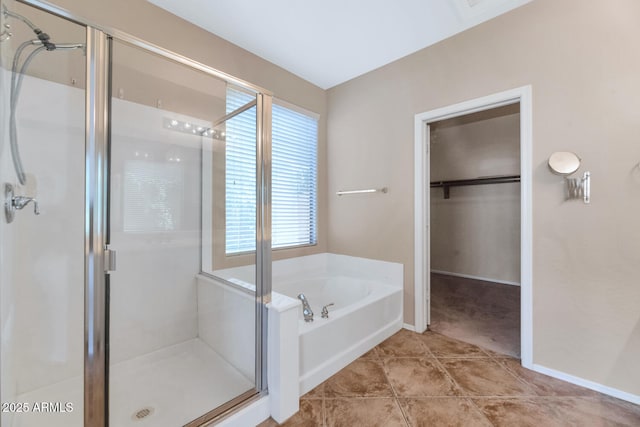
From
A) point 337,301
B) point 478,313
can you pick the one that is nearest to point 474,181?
point 478,313

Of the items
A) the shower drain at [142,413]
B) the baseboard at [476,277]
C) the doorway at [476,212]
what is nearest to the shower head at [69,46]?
the shower drain at [142,413]

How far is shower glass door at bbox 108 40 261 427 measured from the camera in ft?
A: 5.04

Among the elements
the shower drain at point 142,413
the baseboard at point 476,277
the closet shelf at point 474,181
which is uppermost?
the closet shelf at point 474,181

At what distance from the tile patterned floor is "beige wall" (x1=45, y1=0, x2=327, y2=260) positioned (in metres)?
1.04

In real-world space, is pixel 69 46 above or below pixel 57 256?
above

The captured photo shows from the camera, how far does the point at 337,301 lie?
2.71 meters

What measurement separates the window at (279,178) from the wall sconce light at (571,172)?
1962 millimetres

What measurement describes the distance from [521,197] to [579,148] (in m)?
0.42

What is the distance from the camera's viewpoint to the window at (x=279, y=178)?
1.87m

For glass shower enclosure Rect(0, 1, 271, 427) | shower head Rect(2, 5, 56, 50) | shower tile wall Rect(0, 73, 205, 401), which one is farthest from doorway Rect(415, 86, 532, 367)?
shower head Rect(2, 5, 56, 50)

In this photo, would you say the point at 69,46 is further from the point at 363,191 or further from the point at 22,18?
the point at 363,191

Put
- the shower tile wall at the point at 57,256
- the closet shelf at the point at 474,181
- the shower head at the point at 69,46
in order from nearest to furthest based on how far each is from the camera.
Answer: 1. the shower head at the point at 69,46
2. the shower tile wall at the point at 57,256
3. the closet shelf at the point at 474,181

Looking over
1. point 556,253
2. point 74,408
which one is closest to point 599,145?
point 556,253

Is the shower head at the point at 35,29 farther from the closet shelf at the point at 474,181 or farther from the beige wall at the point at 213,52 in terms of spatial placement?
the closet shelf at the point at 474,181
